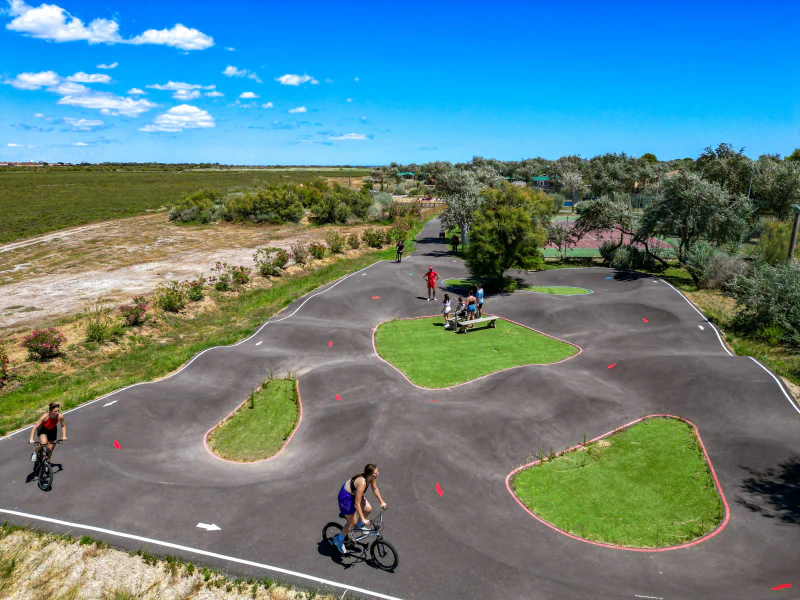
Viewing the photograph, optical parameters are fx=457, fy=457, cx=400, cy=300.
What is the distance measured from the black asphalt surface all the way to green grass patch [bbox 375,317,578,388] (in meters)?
0.86

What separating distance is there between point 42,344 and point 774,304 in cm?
3197

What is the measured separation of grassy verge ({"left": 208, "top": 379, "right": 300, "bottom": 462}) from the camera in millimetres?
13312

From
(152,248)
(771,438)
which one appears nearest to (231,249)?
(152,248)

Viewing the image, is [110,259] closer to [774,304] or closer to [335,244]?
[335,244]

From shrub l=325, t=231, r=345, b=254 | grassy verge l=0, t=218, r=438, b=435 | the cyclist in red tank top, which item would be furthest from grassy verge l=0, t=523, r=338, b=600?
shrub l=325, t=231, r=345, b=254

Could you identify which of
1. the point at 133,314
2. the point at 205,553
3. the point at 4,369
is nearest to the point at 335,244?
the point at 133,314

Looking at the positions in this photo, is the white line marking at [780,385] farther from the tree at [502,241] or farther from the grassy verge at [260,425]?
the grassy verge at [260,425]

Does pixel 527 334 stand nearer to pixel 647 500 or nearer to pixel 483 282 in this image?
pixel 483 282

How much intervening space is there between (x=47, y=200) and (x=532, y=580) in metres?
125

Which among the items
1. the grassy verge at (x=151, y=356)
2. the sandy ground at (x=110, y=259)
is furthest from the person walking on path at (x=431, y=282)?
the sandy ground at (x=110, y=259)

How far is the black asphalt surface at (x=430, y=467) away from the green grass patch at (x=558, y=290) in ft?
26.8

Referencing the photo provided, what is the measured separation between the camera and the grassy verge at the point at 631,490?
393 inches

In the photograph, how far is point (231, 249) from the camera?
47.9 m

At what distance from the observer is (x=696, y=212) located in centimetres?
3189
